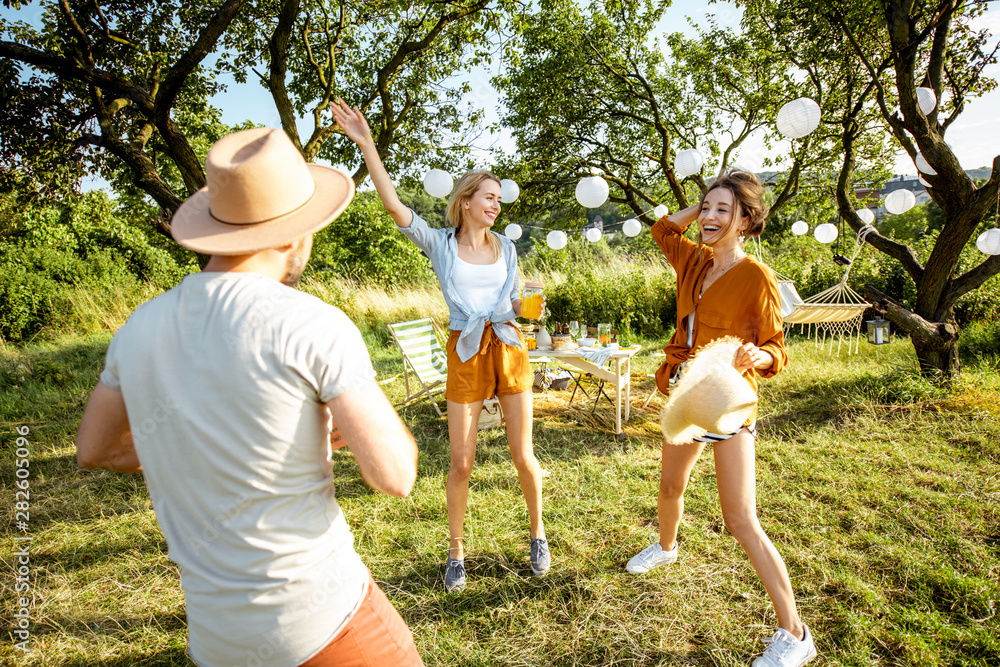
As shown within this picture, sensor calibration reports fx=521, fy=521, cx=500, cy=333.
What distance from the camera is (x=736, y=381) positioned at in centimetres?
168

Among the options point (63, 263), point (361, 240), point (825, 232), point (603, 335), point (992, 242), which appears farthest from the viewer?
point (361, 240)

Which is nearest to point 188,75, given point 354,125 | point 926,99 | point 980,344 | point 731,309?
point 354,125

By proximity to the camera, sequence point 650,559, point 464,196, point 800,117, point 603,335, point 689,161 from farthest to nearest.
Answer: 1. point 689,161
2. point 603,335
3. point 800,117
4. point 650,559
5. point 464,196

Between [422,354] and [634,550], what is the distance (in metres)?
3.59

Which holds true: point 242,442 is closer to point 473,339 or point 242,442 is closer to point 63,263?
point 473,339

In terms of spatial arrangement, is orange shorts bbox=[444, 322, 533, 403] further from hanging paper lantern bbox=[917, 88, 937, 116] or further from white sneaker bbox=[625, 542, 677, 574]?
hanging paper lantern bbox=[917, 88, 937, 116]

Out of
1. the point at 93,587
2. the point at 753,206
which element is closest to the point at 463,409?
the point at 753,206

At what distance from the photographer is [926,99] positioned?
4863 millimetres

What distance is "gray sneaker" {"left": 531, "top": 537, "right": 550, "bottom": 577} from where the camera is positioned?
107 inches

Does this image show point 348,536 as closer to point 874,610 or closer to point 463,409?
point 463,409

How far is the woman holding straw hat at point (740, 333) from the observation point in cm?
195

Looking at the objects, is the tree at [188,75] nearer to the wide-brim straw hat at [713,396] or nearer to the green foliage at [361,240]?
the wide-brim straw hat at [713,396]

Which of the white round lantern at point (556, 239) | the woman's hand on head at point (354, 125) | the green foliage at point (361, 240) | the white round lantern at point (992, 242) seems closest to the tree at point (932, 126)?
the white round lantern at point (992, 242)

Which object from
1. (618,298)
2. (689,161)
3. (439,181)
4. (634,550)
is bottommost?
(634,550)
